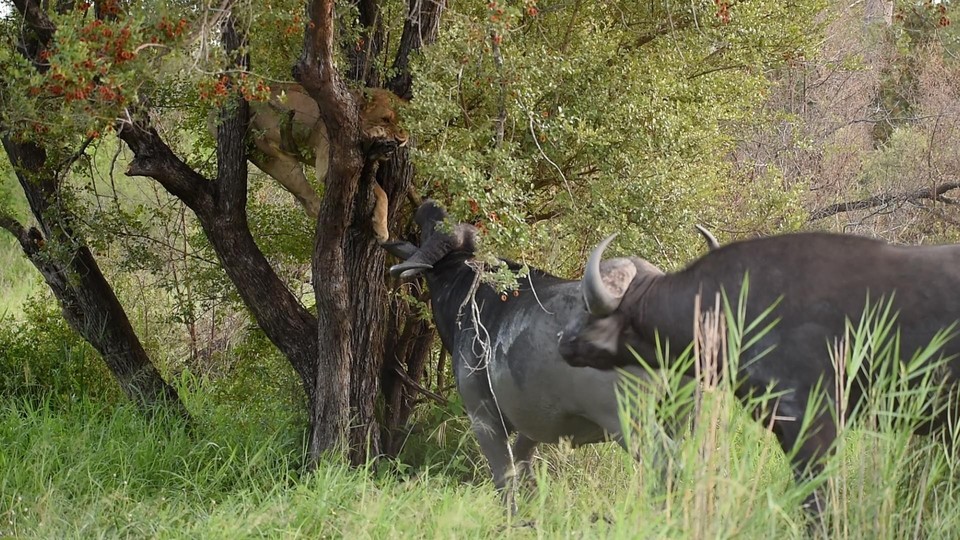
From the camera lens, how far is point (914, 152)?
1688 cm

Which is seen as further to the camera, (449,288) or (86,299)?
(86,299)

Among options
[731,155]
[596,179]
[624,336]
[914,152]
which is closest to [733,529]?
[624,336]

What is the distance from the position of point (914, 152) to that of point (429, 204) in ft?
37.4

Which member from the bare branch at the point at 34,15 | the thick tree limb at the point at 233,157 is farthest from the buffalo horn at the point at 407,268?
the bare branch at the point at 34,15

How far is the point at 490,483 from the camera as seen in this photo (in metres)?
7.70

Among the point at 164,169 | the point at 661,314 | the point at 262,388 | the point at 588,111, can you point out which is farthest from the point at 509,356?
the point at 262,388

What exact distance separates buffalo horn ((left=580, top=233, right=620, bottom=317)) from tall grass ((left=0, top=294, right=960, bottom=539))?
436 millimetres

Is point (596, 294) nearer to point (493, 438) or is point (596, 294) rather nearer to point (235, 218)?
point (493, 438)

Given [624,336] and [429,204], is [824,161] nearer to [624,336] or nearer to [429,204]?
[429,204]

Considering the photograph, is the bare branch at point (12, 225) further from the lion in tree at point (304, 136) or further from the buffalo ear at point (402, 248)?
the buffalo ear at point (402, 248)

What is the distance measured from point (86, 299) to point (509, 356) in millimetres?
3890

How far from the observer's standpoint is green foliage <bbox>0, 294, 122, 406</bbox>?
9469mm

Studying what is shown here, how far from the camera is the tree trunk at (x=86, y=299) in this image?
28.7 feet

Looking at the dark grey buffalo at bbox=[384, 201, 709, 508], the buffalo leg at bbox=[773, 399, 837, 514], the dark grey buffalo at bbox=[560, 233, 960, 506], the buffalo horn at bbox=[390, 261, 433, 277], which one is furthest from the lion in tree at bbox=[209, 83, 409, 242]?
the buffalo leg at bbox=[773, 399, 837, 514]
